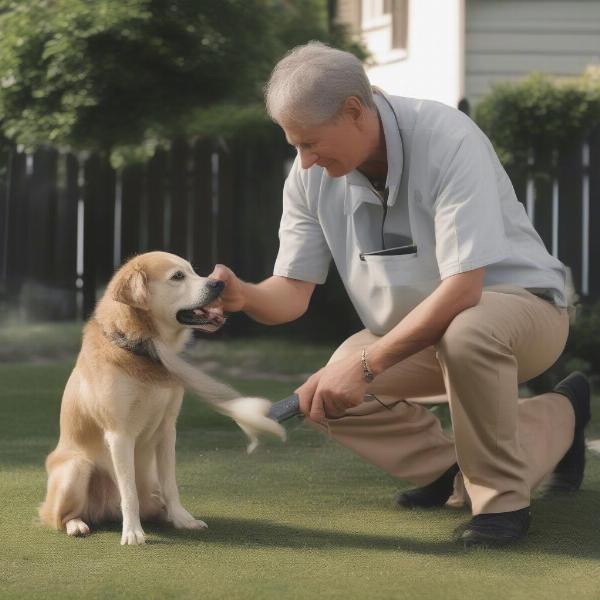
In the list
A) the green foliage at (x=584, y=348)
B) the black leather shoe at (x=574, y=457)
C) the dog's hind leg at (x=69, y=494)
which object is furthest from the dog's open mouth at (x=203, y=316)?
the green foliage at (x=584, y=348)

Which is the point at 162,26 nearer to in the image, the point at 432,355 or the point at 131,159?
the point at 131,159

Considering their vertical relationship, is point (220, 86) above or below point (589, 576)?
above

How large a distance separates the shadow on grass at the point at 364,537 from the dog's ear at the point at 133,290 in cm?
78

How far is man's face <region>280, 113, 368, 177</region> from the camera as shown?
3.81 m

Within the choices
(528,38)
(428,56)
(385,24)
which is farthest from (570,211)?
(385,24)

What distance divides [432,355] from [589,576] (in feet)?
3.50

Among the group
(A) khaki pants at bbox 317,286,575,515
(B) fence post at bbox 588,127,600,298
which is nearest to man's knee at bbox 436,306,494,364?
(A) khaki pants at bbox 317,286,575,515

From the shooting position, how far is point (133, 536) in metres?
3.97

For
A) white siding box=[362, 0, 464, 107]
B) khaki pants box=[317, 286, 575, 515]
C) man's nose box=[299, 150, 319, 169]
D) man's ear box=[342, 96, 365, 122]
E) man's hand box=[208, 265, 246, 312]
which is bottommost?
khaki pants box=[317, 286, 575, 515]

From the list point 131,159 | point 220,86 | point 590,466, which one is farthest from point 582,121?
point 590,466

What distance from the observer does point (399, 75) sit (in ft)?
47.3

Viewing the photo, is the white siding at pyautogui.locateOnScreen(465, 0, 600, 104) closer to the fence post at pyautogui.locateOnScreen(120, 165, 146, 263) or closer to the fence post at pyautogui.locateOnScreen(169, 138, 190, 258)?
the fence post at pyautogui.locateOnScreen(169, 138, 190, 258)

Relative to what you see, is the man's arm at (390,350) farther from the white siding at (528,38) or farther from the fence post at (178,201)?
the white siding at (528,38)

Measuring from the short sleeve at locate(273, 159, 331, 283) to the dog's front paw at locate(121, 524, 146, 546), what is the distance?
3.62 ft
